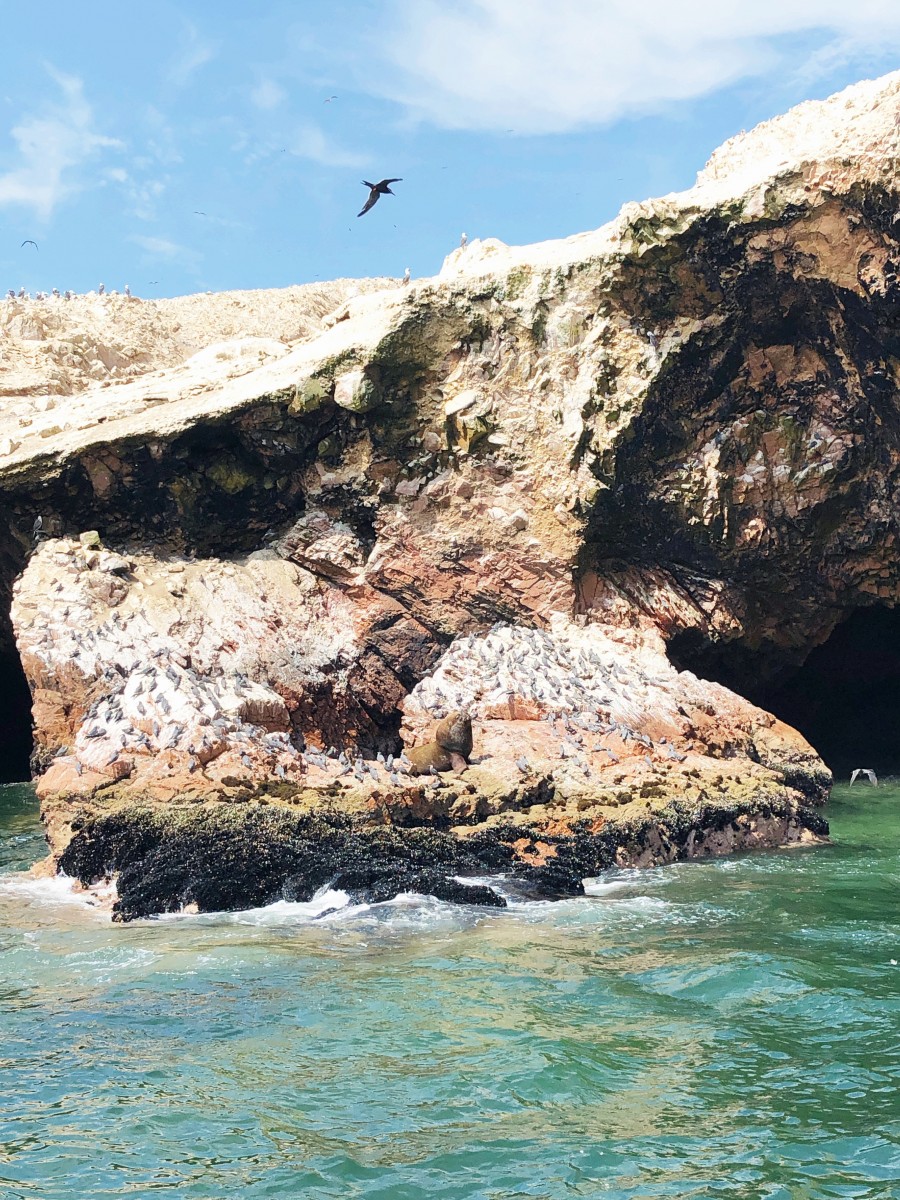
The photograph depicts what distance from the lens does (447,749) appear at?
15.3 meters

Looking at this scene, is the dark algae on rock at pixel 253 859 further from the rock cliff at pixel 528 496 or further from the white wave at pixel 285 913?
the rock cliff at pixel 528 496

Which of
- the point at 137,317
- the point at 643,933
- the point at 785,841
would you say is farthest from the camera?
the point at 137,317

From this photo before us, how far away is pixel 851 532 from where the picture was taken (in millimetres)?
19641

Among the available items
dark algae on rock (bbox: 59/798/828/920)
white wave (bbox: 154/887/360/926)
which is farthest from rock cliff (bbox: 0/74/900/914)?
white wave (bbox: 154/887/360/926)

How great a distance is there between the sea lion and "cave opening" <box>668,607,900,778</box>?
737 cm

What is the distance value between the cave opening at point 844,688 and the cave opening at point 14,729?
46.8ft

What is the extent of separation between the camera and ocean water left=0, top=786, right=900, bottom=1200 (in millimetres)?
5660

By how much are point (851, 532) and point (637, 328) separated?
5.00 metres

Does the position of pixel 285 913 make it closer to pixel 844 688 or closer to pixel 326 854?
pixel 326 854

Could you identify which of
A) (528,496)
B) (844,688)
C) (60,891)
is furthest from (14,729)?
(844,688)

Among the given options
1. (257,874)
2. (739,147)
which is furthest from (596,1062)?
(739,147)

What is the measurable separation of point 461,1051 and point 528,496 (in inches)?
504

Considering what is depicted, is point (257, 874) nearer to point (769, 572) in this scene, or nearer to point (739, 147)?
point (769, 572)

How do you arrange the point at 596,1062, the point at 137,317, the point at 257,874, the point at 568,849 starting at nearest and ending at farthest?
the point at 596,1062, the point at 257,874, the point at 568,849, the point at 137,317
